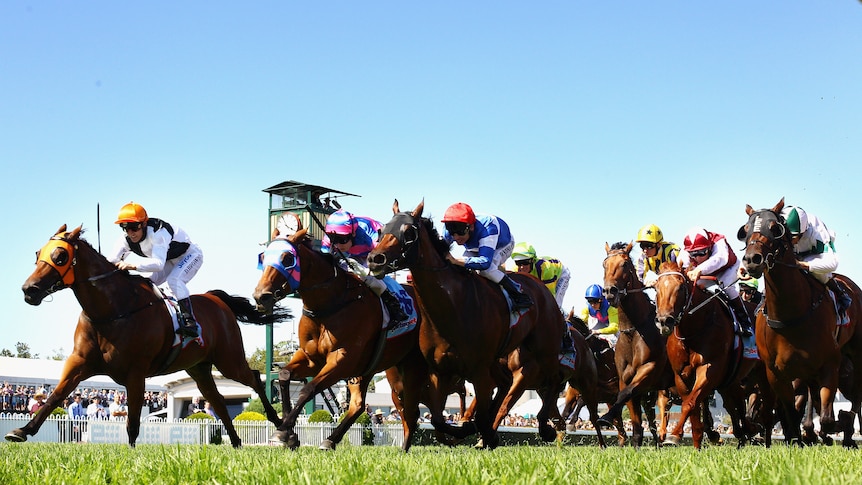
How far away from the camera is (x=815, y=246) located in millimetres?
9633

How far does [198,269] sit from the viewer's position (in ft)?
36.8

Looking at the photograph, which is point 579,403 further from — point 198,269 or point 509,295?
point 198,269

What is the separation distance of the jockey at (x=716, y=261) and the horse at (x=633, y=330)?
2.17 ft

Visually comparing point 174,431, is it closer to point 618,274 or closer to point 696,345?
point 618,274

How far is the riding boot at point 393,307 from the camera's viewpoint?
9.90 m

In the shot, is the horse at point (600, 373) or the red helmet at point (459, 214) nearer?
the red helmet at point (459, 214)

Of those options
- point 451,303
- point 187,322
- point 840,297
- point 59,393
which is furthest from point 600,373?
point 59,393

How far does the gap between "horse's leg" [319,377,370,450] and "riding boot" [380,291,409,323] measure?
795 mm

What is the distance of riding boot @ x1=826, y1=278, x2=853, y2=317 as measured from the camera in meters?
9.70

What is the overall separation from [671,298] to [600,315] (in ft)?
18.6

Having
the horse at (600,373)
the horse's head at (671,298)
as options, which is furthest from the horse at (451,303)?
the horse at (600,373)

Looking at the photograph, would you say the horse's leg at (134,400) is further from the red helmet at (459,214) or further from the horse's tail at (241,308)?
the red helmet at (459,214)

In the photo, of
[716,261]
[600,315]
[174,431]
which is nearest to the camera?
[716,261]

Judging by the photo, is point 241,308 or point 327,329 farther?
point 241,308
